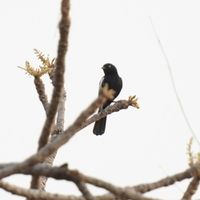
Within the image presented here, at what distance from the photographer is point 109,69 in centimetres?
1123

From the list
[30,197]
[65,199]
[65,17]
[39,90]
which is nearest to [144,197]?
[65,199]

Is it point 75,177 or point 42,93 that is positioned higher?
point 42,93

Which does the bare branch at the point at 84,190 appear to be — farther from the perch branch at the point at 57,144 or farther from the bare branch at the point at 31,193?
the perch branch at the point at 57,144

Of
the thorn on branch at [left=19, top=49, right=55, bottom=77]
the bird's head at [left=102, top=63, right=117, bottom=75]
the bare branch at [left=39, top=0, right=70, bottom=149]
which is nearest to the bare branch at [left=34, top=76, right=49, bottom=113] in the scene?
the thorn on branch at [left=19, top=49, right=55, bottom=77]

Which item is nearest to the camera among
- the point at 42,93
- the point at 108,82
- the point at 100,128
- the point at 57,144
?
the point at 57,144

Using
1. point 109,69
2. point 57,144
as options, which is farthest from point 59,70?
point 109,69

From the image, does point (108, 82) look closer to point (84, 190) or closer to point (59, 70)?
point (59, 70)

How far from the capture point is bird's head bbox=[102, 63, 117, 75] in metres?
11.2

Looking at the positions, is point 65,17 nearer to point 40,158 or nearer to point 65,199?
point 40,158

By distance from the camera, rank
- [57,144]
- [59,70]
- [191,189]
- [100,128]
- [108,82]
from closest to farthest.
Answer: [57,144] < [59,70] < [191,189] < [108,82] < [100,128]

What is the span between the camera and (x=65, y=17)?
1.80 m

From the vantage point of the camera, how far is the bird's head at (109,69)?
1120cm

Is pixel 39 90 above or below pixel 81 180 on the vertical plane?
above

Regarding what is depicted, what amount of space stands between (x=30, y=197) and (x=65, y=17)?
0.59 metres
